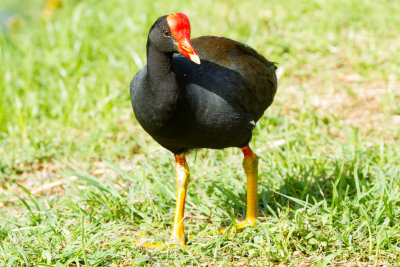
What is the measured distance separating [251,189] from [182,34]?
1284 mm

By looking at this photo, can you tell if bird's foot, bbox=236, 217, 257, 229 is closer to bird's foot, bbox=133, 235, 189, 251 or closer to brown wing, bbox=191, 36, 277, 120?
bird's foot, bbox=133, 235, 189, 251

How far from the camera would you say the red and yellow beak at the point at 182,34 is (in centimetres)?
307

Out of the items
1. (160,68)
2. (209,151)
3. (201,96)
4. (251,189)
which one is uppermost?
(160,68)

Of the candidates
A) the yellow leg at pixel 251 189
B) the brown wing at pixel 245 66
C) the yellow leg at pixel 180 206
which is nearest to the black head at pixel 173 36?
the brown wing at pixel 245 66

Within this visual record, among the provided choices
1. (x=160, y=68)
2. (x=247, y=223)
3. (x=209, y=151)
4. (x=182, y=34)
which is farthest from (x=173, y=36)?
(x=209, y=151)

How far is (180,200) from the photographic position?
3.74 m

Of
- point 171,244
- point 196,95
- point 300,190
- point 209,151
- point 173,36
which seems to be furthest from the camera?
point 209,151

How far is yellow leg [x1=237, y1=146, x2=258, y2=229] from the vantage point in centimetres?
377

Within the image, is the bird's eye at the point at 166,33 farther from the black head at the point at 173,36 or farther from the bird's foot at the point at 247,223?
the bird's foot at the point at 247,223

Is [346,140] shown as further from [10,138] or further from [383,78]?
[10,138]

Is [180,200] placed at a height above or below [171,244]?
above

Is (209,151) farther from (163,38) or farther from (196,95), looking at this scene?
(163,38)

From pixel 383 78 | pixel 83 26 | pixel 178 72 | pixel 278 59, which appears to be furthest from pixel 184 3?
pixel 178 72

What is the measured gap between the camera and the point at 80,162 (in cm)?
498
